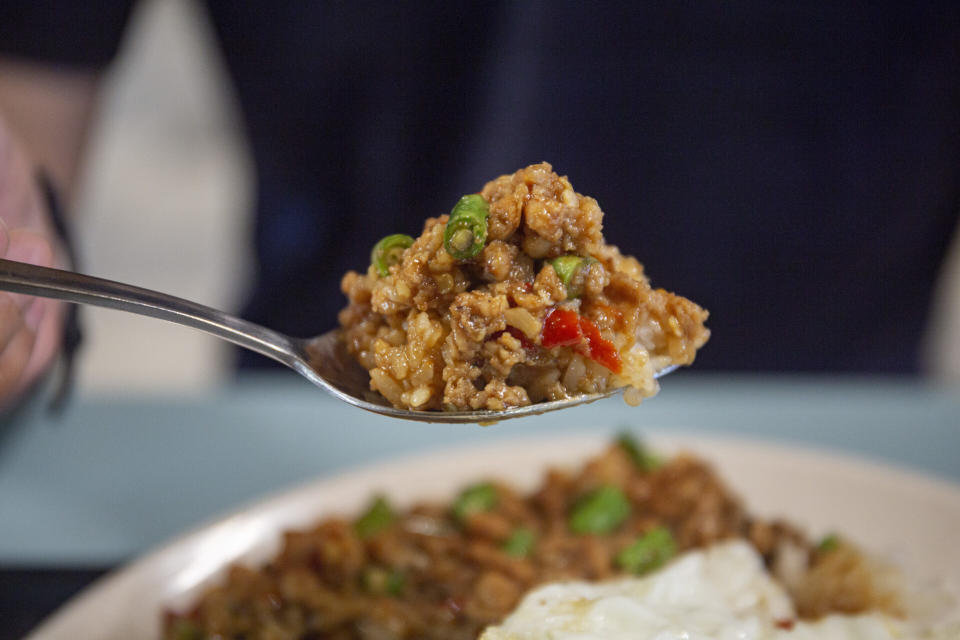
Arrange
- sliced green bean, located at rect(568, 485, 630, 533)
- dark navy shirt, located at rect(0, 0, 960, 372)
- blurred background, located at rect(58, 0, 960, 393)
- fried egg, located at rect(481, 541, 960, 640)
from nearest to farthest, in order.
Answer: fried egg, located at rect(481, 541, 960, 640) < sliced green bean, located at rect(568, 485, 630, 533) < dark navy shirt, located at rect(0, 0, 960, 372) < blurred background, located at rect(58, 0, 960, 393)

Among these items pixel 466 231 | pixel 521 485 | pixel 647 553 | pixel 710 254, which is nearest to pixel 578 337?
pixel 466 231

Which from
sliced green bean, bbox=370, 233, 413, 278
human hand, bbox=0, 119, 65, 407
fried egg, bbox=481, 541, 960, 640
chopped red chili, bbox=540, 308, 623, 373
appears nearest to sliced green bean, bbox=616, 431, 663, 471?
fried egg, bbox=481, 541, 960, 640

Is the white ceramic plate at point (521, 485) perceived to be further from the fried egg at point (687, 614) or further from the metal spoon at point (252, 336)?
the metal spoon at point (252, 336)

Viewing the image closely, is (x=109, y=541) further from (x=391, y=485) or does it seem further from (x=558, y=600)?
(x=558, y=600)

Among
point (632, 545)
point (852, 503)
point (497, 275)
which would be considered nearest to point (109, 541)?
point (632, 545)

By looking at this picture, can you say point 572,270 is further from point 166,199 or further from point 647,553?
point 166,199

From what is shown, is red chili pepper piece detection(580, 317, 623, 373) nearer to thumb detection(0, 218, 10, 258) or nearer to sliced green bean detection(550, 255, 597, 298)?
sliced green bean detection(550, 255, 597, 298)
